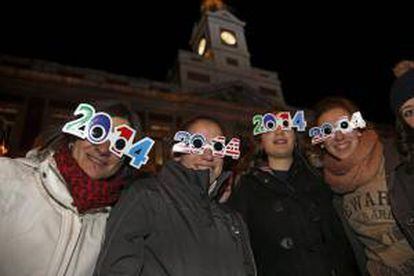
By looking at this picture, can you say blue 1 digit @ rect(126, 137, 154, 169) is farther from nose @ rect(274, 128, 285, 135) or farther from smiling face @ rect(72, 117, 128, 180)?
nose @ rect(274, 128, 285, 135)

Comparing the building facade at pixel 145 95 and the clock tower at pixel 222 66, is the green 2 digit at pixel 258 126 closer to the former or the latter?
the building facade at pixel 145 95

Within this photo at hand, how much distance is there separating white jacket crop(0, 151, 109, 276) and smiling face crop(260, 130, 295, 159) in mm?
2088

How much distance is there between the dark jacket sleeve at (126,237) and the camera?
2520mm

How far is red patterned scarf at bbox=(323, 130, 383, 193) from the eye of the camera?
3.98 meters

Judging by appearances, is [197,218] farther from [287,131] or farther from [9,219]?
[287,131]

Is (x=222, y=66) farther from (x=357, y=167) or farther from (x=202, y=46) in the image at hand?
(x=357, y=167)

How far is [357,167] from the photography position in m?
3.97

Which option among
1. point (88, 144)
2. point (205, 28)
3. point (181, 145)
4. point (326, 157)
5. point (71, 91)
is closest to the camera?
point (88, 144)

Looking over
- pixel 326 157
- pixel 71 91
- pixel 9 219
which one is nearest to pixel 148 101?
pixel 71 91

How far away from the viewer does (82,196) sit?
285 centimetres

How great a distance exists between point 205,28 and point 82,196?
3803 centimetres

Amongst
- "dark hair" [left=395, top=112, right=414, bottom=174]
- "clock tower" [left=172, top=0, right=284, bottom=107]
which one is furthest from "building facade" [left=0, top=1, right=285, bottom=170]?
"dark hair" [left=395, top=112, right=414, bottom=174]

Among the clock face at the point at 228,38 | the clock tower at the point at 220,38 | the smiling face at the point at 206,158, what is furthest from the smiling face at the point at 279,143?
the clock face at the point at 228,38

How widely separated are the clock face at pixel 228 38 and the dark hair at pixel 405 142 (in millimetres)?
A: 34667
